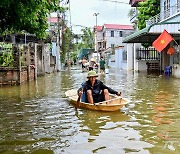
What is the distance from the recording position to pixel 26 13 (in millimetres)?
7914

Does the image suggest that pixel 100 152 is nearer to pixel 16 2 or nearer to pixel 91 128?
pixel 91 128

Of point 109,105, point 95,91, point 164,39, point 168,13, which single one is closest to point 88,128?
point 109,105

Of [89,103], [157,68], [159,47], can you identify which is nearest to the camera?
[89,103]

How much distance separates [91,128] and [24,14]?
11.1 feet

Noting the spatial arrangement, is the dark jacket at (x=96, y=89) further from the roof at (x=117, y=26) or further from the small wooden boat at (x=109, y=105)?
the roof at (x=117, y=26)

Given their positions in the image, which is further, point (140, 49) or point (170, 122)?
point (140, 49)

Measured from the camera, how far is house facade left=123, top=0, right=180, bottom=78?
20933 millimetres

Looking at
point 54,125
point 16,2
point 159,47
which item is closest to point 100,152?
point 54,125

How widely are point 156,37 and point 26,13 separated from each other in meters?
21.5

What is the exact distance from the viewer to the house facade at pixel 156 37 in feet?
68.7

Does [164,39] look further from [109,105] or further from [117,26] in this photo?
[117,26]

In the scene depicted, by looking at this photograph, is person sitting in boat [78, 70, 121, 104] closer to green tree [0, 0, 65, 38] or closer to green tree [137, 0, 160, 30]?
green tree [0, 0, 65, 38]

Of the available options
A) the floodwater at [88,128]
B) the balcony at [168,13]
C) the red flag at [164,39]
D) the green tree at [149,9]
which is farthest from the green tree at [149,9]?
the floodwater at [88,128]

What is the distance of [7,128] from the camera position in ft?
24.6
